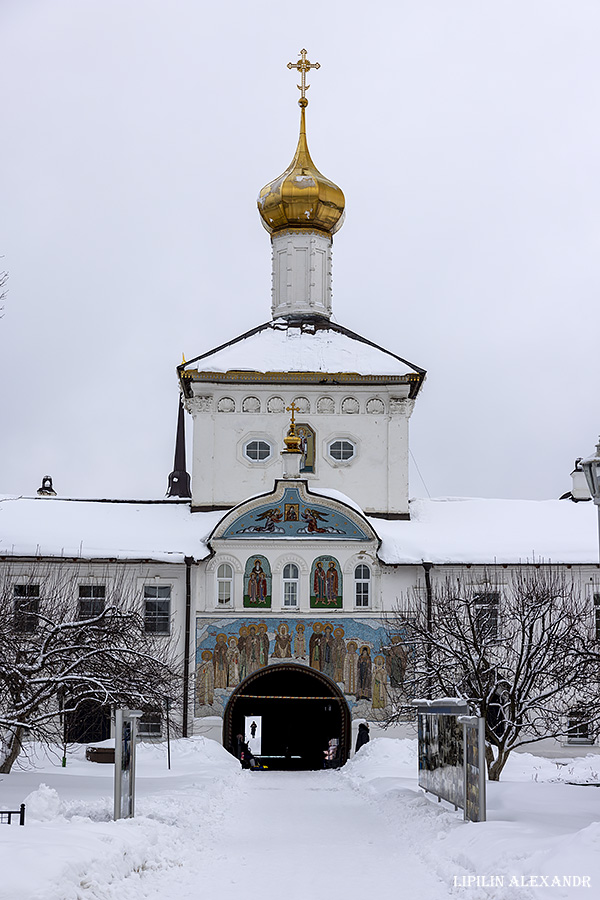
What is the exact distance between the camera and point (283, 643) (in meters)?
27.2

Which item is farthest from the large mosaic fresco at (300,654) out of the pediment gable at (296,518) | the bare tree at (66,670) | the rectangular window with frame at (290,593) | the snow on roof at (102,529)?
the bare tree at (66,670)

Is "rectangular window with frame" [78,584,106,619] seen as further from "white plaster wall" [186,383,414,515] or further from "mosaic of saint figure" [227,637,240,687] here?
"white plaster wall" [186,383,414,515]

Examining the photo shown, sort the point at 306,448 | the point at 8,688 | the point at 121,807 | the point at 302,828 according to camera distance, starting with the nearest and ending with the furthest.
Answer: the point at 121,807 → the point at 302,828 → the point at 8,688 → the point at 306,448

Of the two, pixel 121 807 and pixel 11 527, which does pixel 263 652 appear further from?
pixel 121 807

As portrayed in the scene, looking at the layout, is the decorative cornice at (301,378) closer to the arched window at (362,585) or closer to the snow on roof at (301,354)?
the snow on roof at (301,354)

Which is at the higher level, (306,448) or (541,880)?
(306,448)

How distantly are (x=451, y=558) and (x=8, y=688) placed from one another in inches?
561

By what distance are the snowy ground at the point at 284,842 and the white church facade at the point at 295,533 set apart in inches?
318

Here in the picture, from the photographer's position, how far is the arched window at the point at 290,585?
27.6 metres

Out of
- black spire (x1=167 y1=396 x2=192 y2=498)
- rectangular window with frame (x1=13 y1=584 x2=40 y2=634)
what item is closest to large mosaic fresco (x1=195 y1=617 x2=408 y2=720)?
rectangular window with frame (x1=13 y1=584 x2=40 y2=634)

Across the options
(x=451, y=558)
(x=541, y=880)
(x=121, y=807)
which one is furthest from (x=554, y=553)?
(x=541, y=880)

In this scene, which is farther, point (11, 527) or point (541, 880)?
point (11, 527)

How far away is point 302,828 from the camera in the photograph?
13.5 meters

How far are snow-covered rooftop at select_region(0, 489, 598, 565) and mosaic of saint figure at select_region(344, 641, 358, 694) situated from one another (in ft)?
7.55
